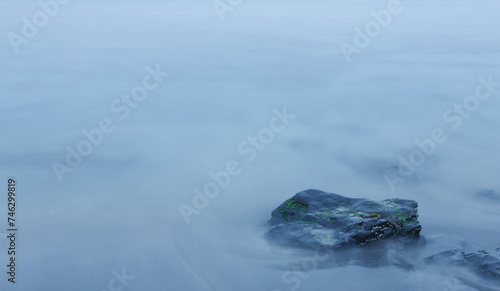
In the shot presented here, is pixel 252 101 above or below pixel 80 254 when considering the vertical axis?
above

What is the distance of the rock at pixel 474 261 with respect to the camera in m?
5.35

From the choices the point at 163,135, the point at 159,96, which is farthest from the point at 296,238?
the point at 159,96

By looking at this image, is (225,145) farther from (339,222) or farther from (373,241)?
(373,241)

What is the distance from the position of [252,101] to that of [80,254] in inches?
278

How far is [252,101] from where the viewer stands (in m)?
12.5

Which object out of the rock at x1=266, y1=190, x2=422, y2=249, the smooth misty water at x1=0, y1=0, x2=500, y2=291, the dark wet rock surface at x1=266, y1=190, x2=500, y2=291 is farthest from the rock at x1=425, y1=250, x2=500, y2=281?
the rock at x1=266, y1=190, x2=422, y2=249

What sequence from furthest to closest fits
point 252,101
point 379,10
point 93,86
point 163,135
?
point 379,10 → point 93,86 → point 252,101 → point 163,135

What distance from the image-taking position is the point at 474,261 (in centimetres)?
555

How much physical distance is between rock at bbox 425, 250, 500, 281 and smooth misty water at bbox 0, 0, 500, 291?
0.22 meters

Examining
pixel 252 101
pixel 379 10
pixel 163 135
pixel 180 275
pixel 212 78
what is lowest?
pixel 180 275

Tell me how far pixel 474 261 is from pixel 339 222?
1.47 m

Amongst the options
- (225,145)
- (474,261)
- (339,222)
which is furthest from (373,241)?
(225,145)

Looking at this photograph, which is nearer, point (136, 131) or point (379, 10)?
point (136, 131)

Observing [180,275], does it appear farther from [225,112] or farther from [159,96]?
[159,96]
